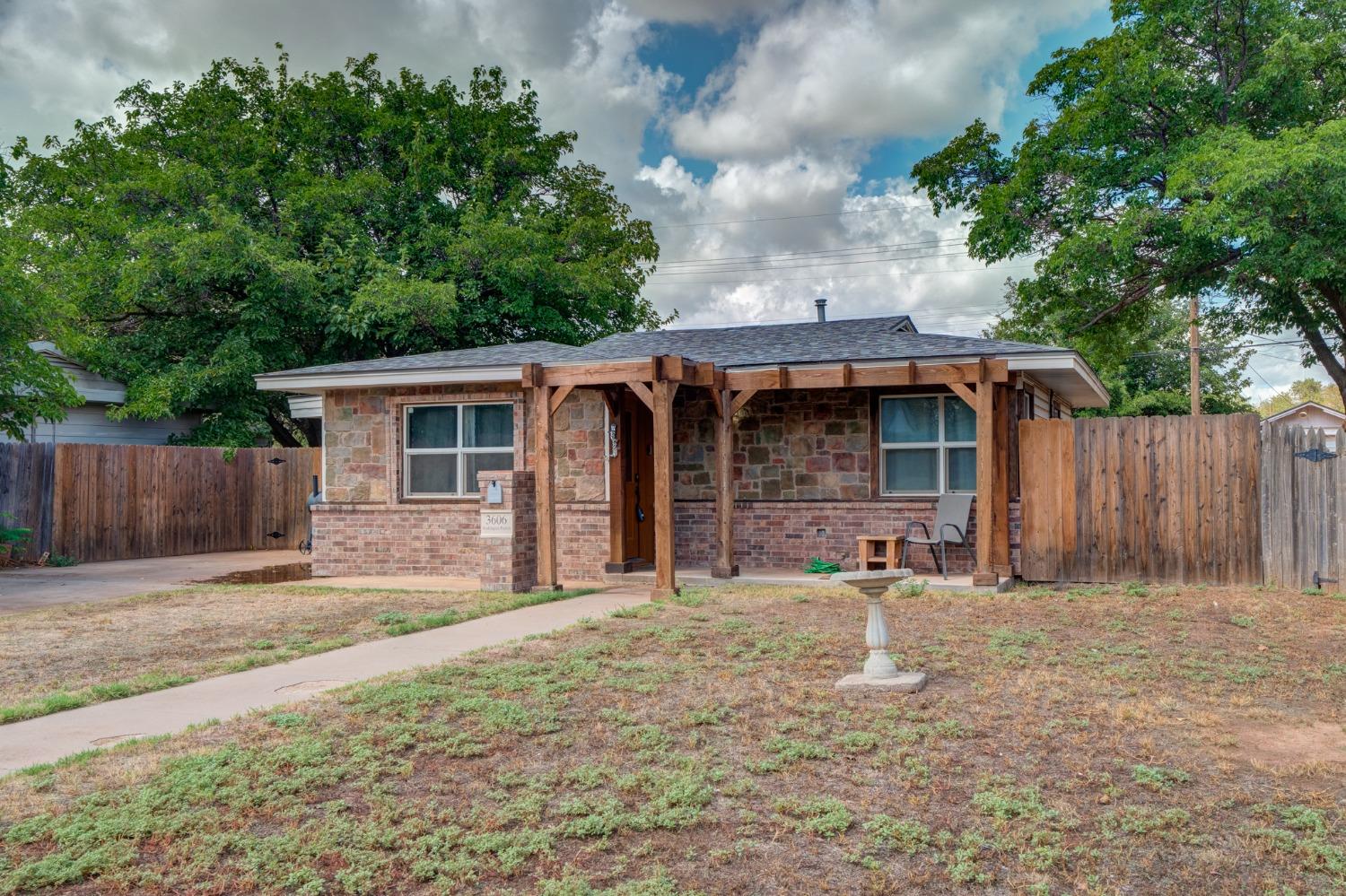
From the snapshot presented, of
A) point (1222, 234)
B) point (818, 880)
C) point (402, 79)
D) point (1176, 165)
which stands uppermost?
point (402, 79)

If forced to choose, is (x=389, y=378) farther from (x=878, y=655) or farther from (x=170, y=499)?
(x=878, y=655)

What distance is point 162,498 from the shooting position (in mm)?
17641

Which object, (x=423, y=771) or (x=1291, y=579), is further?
(x=1291, y=579)

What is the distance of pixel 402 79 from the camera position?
26516mm

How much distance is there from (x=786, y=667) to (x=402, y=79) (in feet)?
78.6

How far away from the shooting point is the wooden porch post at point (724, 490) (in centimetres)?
1188

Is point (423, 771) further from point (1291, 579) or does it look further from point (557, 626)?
point (1291, 579)

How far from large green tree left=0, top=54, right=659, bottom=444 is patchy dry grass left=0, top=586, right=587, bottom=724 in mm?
10347

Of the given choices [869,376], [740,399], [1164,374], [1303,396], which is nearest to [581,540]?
[740,399]

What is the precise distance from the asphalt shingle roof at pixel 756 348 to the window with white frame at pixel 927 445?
0.78 meters

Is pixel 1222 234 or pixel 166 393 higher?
pixel 1222 234

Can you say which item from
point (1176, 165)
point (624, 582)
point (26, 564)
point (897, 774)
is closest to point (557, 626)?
point (624, 582)

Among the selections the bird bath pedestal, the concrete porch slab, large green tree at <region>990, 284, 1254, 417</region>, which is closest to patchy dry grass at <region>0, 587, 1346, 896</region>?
the bird bath pedestal

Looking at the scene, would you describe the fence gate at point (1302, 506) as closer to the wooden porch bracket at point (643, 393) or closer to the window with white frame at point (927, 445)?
the window with white frame at point (927, 445)
